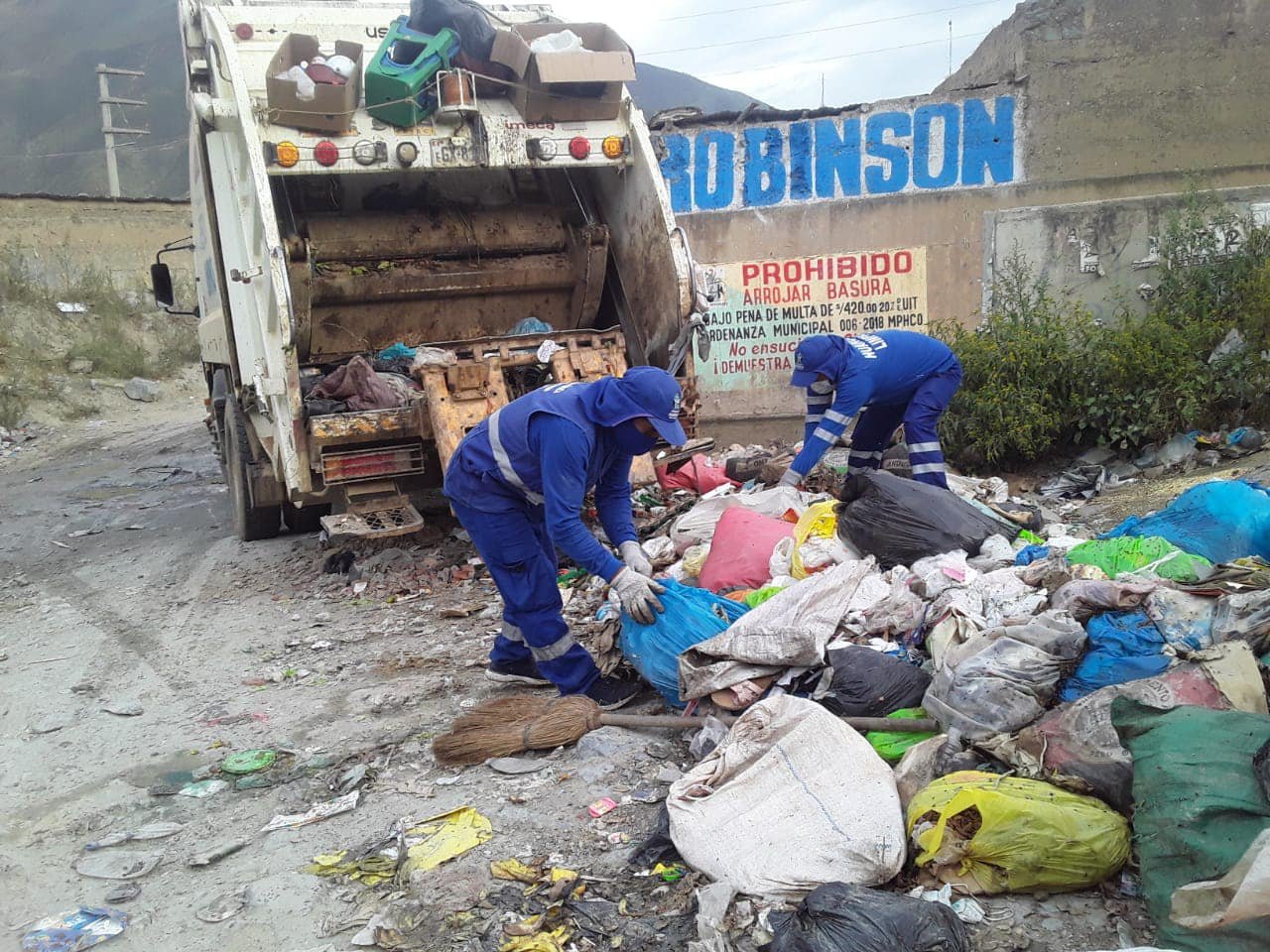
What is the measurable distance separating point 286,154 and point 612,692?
300 centimetres

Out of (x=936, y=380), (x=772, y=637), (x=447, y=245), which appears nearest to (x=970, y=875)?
(x=772, y=637)

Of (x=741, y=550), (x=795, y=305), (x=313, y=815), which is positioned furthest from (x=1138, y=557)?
(x=795, y=305)

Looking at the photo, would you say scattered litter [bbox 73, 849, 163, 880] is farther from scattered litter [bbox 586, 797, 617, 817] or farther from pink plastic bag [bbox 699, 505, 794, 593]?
pink plastic bag [bbox 699, 505, 794, 593]

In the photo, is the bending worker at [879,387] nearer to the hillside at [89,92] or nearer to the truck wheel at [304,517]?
the truck wheel at [304,517]

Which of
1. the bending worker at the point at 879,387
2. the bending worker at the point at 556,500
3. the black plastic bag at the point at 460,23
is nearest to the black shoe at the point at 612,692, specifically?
the bending worker at the point at 556,500

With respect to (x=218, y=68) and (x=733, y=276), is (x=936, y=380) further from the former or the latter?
(x=218, y=68)

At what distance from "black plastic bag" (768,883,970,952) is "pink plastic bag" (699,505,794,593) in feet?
6.61

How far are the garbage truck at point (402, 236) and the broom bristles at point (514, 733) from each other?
75.1 inches

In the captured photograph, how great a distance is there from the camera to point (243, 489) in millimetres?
6234

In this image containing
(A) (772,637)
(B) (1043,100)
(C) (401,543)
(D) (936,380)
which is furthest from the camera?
(B) (1043,100)

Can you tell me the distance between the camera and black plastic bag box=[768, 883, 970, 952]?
73.6 inches

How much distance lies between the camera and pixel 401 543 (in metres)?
5.60

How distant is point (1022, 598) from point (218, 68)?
15.0 feet

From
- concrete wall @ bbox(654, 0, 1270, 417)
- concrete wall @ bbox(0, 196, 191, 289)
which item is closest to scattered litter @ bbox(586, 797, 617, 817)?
concrete wall @ bbox(654, 0, 1270, 417)
